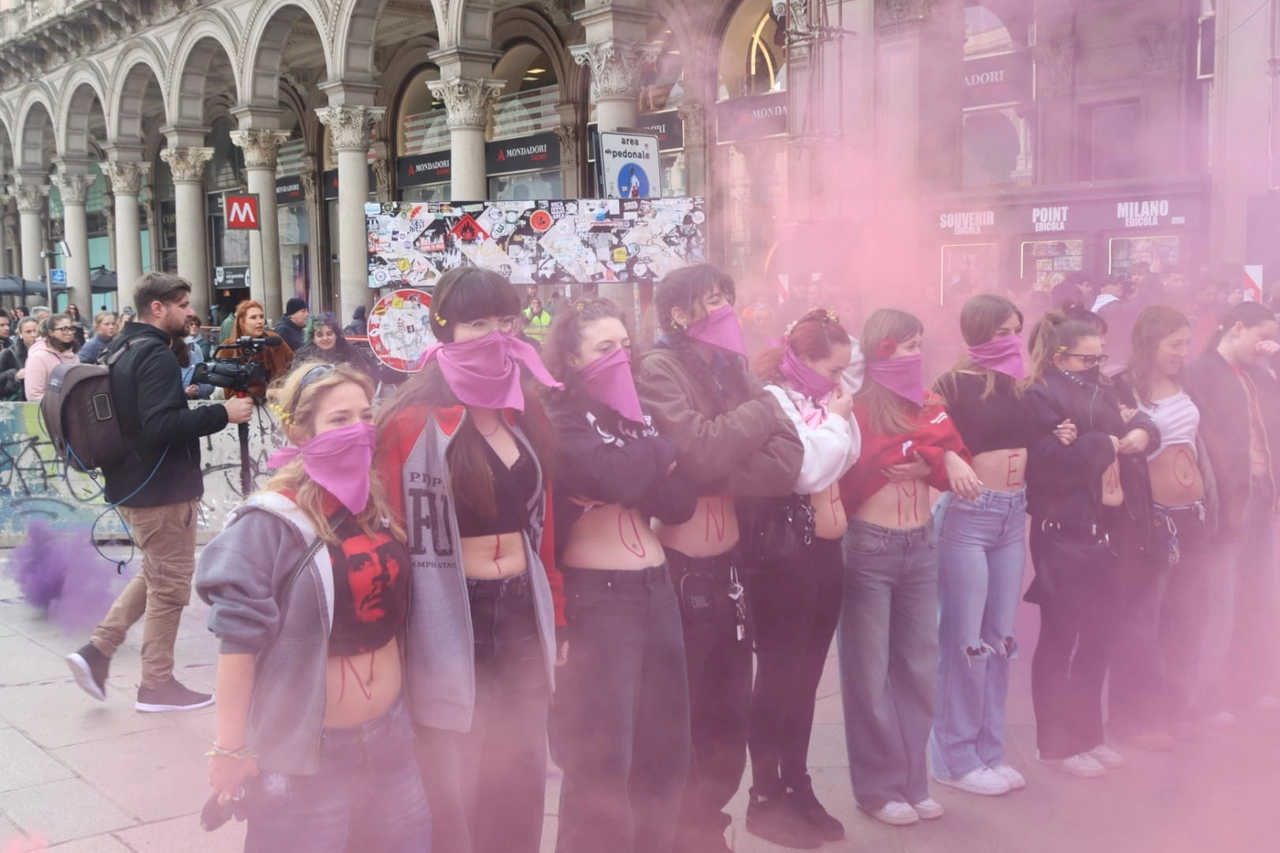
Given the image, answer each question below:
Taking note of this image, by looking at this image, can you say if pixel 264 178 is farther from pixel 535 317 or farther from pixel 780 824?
pixel 780 824

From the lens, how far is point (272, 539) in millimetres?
2248

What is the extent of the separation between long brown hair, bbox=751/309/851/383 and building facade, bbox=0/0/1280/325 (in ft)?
4.43

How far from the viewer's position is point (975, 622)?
3.61 metres

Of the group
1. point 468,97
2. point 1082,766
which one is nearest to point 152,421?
point 1082,766

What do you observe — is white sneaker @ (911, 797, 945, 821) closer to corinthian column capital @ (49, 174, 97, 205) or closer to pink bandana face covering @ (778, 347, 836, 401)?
pink bandana face covering @ (778, 347, 836, 401)

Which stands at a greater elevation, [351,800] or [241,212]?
[241,212]

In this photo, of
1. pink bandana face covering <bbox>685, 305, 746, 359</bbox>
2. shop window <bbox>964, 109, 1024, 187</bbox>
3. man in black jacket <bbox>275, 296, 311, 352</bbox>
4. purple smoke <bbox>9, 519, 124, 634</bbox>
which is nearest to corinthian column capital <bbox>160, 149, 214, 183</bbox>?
man in black jacket <bbox>275, 296, 311, 352</bbox>

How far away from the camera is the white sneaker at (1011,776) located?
11.8ft

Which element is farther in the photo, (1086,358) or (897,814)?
(1086,358)

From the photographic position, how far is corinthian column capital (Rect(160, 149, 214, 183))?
2094 cm

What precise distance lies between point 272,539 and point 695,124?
14.2 m

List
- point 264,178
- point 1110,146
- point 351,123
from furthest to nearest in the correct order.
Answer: point 264,178, point 351,123, point 1110,146

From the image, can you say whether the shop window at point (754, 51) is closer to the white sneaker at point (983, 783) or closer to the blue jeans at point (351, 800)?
the white sneaker at point (983, 783)

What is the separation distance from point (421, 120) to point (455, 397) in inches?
829
